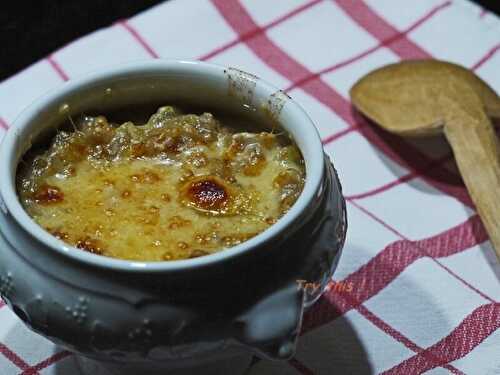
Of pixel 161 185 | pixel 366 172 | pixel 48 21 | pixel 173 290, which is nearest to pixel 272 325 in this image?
pixel 173 290

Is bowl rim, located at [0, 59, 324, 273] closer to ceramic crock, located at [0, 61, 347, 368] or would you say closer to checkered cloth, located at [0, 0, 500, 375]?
ceramic crock, located at [0, 61, 347, 368]

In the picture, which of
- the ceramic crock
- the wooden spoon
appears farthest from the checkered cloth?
the ceramic crock

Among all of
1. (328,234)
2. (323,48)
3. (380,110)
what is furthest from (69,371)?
(323,48)

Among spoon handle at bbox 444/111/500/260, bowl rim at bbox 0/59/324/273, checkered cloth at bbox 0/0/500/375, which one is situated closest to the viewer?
bowl rim at bbox 0/59/324/273

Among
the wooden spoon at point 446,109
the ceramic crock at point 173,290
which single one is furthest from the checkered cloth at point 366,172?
the ceramic crock at point 173,290

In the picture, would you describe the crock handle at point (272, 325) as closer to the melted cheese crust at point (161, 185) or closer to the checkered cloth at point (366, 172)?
the melted cheese crust at point (161, 185)

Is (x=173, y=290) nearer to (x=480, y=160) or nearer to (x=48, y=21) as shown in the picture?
(x=480, y=160)

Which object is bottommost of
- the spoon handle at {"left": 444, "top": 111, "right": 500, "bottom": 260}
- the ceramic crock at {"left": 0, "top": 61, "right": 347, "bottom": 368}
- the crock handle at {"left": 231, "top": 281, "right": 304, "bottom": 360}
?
the spoon handle at {"left": 444, "top": 111, "right": 500, "bottom": 260}
